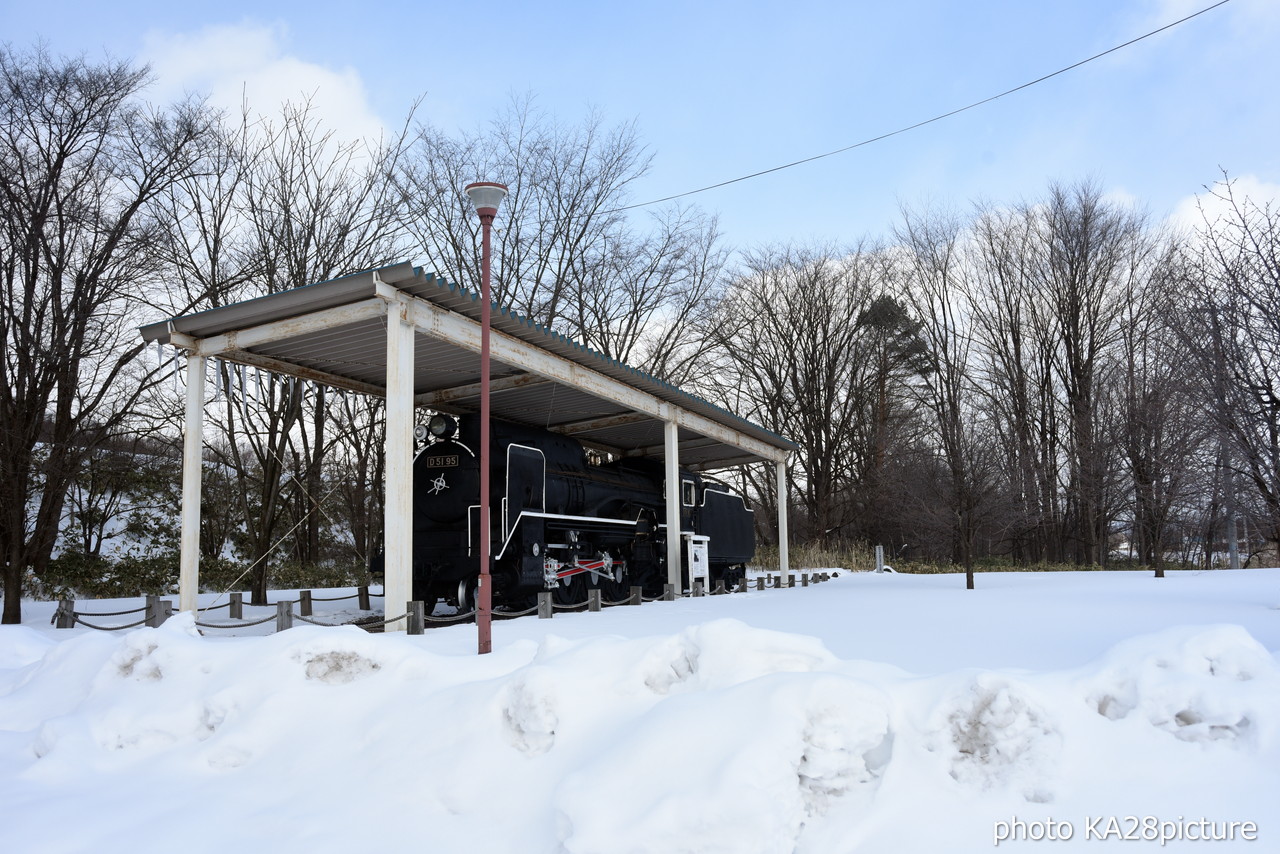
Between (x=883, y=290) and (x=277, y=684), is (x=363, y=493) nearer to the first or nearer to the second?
(x=277, y=684)

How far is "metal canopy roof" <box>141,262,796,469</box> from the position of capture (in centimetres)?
975

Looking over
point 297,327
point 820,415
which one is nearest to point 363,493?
point 297,327

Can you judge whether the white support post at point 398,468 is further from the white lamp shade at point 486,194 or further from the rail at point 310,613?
the white lamp shade at point 486,194

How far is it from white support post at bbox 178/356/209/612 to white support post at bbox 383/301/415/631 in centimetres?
306

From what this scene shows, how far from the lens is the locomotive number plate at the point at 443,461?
41.2 ft

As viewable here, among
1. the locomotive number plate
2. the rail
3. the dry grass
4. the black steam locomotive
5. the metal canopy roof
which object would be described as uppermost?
the metal canopy roof

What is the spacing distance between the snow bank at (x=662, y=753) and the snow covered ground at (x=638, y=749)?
12 millimetres

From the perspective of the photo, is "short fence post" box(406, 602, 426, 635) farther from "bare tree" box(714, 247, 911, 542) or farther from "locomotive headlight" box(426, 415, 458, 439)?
"bare tree" box(714, 247, 911, 542)

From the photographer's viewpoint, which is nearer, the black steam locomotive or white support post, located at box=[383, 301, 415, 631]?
white support post, located at box=[383, 301, 415, 631]

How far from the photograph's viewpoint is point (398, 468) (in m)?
9.51

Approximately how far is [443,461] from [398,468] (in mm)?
3190

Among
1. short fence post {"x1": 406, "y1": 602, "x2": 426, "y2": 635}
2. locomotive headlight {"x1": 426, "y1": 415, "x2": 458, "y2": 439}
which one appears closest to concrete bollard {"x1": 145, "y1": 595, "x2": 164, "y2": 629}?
short fence post {"x1": 406, "y1": 602, "x2": 426, "y2": 635}

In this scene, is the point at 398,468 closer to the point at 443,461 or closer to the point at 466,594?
the point at 443,461

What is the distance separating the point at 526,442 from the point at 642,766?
9.83 m
